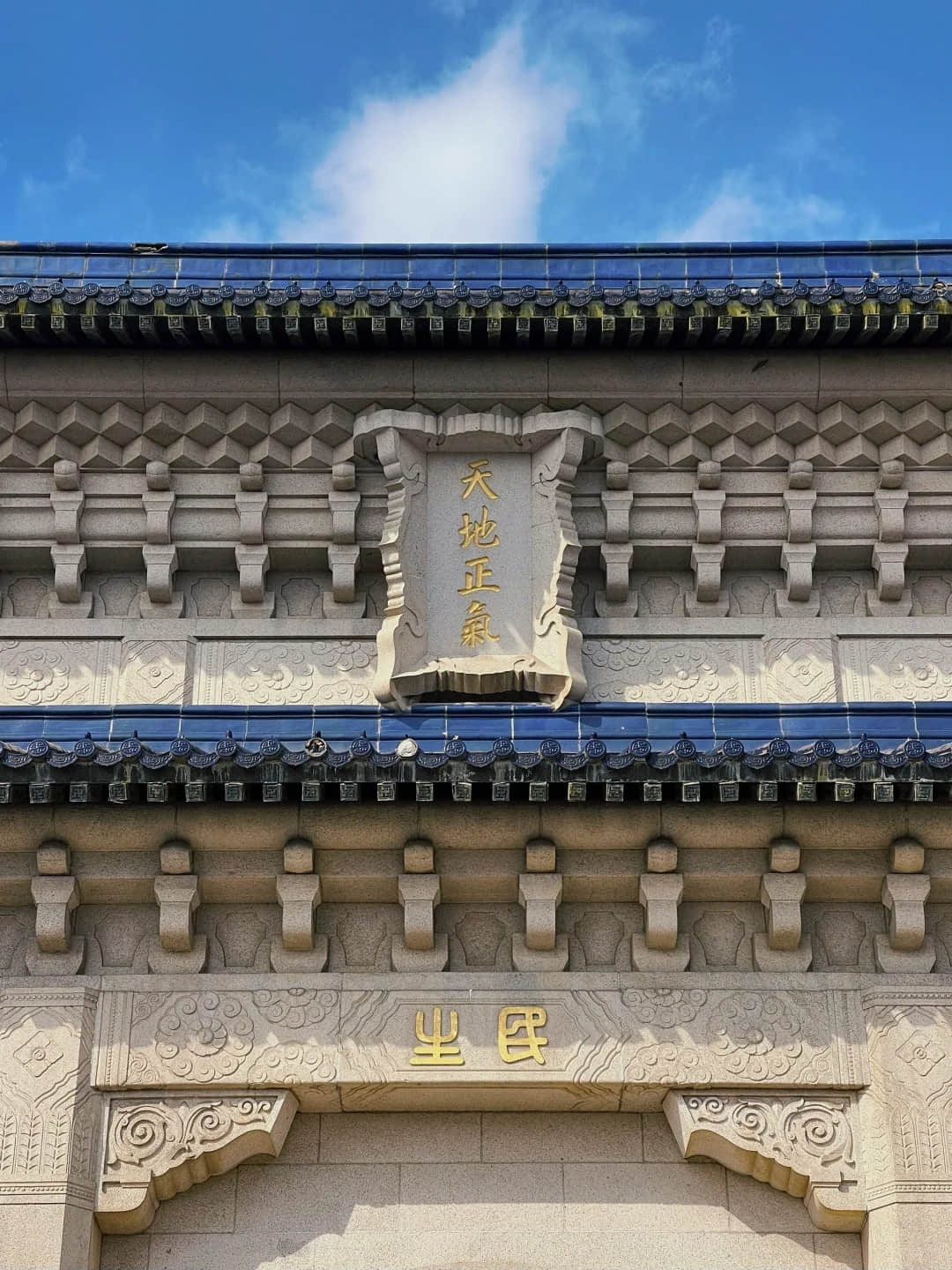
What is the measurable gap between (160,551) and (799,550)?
4.27m

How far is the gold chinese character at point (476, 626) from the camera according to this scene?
11.0 m

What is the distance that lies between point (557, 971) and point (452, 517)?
3454mm

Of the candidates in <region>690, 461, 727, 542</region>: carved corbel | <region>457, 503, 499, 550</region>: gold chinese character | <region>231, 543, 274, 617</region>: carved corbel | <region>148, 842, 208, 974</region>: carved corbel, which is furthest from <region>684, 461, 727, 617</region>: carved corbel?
<region>148, 842, 208, 974</region>: carved corbel

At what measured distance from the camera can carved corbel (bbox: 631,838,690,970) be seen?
9.16 m

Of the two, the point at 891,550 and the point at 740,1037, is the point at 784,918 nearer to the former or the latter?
the point at 740,1037

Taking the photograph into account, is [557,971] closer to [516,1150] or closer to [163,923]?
[516,1150]

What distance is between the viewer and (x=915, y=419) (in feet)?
38.1

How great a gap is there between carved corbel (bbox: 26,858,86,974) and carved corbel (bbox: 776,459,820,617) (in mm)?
5047

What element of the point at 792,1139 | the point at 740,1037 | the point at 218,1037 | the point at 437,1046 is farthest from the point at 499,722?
the point at 792,1139

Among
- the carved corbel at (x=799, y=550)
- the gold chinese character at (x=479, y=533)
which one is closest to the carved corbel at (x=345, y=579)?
the gold chinese character at (x=479, y=533)

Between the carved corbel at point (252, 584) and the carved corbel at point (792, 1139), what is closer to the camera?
the carved corbel at point (792, 1139)

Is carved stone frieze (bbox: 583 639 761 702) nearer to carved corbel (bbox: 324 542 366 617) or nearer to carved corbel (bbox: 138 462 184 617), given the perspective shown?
carved corbel (bbox: 324 542 366 617)

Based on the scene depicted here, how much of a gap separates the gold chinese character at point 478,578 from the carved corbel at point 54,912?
3.30 m

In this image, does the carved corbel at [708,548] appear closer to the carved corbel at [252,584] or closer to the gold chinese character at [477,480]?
the gold chinese character at [477,480]
